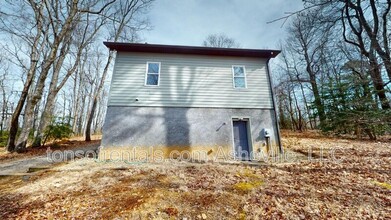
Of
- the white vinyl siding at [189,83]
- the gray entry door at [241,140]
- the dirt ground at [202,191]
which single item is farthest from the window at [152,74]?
the gray entry door at [241,140]

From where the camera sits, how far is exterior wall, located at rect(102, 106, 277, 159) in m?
7.33

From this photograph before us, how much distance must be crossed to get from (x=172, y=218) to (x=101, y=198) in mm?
1827

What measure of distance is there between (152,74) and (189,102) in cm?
225

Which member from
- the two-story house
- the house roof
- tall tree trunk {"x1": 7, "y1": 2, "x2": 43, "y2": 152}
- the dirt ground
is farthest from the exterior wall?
tall tree trunk {"x1": 7, "y1": 2, "x2": 43, "y2": 152}

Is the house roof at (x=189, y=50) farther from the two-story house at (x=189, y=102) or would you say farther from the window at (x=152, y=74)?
the window at (x=152, y=74)

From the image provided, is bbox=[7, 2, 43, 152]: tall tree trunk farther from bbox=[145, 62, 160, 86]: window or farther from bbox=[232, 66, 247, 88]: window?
bbox=[232, 66, 247, 88]: window

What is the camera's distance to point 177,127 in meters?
7.59

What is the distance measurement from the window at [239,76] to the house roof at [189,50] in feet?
2.41

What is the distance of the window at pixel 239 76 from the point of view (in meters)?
8.43

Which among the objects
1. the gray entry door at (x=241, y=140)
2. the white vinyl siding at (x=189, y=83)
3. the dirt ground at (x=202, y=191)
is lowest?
the dirt ground at (x=202, y=191)

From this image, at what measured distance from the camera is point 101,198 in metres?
3.88

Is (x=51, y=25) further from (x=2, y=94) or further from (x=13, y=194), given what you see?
(x=2, y=94)

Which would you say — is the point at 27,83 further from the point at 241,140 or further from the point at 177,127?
the point at 241,140

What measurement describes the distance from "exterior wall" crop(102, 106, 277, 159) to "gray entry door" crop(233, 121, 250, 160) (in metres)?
0.31
